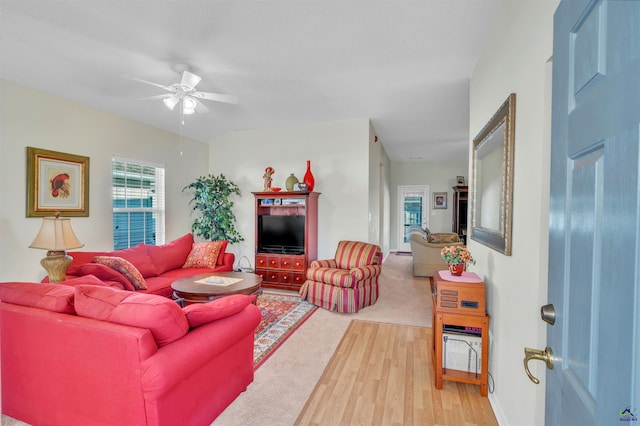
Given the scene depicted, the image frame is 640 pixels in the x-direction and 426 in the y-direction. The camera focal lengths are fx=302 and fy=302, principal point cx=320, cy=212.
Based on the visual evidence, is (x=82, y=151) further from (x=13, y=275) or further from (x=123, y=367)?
(x=123, y=367)

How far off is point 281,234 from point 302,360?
8.69 feet

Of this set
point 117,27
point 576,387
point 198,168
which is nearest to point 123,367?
point 576,387

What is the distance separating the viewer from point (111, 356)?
1.46 meters

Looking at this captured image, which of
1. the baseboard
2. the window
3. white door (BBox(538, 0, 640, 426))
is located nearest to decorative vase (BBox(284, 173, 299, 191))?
the window

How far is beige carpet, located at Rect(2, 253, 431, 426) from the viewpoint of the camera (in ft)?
6.47

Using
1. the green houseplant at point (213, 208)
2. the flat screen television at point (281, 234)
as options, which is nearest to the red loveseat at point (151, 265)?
the green houseplant at point (213, 208)

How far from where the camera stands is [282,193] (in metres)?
4.91

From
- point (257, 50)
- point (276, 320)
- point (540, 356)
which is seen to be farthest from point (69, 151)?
point (540, 356)

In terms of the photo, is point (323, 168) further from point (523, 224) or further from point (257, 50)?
point (523, 224)

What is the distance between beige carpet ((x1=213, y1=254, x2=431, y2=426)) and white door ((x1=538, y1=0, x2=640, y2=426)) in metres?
1.69

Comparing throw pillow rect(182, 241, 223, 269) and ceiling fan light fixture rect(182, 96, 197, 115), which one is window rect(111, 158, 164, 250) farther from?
ceiling fan light fixture rect(182, 96, 197, 115)

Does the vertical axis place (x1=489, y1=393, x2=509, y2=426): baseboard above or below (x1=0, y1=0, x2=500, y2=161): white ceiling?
below

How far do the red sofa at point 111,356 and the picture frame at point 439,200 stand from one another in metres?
8.17

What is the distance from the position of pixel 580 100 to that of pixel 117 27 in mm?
3205
